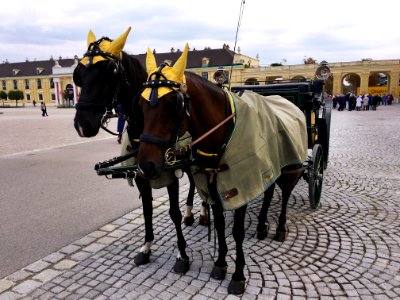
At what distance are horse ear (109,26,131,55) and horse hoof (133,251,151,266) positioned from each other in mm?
2102

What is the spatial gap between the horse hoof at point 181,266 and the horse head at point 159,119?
4.75ft

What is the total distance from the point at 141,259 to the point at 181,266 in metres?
0.47

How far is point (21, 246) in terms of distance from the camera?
3.78 metres

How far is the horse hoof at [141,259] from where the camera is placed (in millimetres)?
3355

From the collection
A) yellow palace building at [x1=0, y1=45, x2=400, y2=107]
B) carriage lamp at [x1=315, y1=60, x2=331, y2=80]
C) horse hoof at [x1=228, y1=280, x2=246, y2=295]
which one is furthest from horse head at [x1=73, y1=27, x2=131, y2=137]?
yellow palace building at [x1=0, y1=45, x2=400, y2=107]

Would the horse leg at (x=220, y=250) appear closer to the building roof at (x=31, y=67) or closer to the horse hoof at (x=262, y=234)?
the horse hoof at (x=262, y=234)

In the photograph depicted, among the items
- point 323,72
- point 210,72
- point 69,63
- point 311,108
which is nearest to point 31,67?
point 69,63

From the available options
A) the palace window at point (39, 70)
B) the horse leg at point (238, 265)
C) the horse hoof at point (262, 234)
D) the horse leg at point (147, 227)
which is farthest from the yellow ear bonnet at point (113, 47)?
the palace window at point (39, 70)

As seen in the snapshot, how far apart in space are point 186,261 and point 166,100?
6.08ft

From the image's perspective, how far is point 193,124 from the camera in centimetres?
249

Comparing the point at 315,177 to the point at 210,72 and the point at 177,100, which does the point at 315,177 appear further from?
the point at 210,72

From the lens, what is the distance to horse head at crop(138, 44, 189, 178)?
2117 millimetres

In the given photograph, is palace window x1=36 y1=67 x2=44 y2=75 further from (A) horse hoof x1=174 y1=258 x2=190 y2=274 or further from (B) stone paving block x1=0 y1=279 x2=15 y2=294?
(A) horse hoof x1=174 y1=258 x2=190 y2=274

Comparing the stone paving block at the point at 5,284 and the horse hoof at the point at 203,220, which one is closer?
the stone paving block at the point at 5,284
